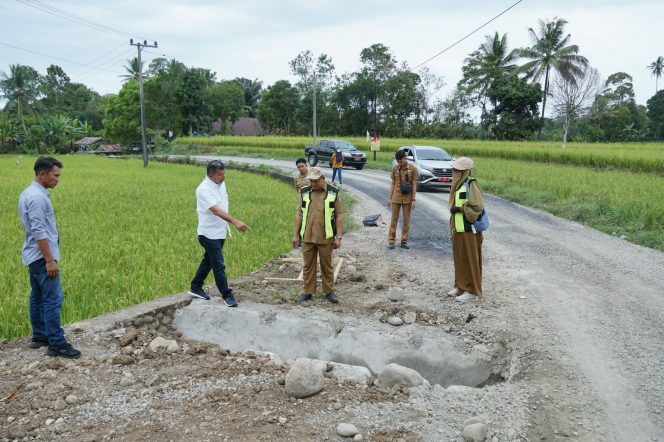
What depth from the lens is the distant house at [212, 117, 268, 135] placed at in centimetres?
7150

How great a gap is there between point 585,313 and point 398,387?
10.2ft

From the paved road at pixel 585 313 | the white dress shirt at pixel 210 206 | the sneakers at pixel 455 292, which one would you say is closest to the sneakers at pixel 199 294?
the white dress shirt at pixel 210 206

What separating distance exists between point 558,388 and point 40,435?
4129 mm

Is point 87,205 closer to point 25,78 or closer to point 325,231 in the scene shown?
Result: point 325,231

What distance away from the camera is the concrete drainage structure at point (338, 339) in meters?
5.08

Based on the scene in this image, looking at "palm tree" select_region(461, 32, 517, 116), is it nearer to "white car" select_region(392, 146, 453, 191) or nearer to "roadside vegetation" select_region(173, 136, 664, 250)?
"roadside vegetation" select_region(173, 136, 664, 250)

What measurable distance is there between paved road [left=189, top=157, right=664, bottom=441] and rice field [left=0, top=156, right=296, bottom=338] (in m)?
3.46

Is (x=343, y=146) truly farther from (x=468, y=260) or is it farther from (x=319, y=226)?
(x=319, y=226)

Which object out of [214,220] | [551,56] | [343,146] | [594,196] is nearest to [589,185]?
[594,196]

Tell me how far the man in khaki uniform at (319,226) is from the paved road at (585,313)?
2286mm

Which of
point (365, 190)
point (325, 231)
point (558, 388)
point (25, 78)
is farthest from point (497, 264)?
point (25, 78)

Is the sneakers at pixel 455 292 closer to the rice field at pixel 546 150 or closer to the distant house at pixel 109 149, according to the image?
the rice field at pixel 546 150

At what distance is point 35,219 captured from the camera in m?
4.65

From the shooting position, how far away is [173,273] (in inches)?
292
